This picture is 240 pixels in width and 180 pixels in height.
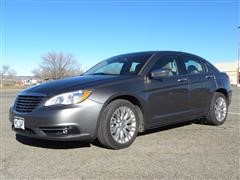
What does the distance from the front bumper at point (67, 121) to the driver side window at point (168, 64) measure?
5.23 ft

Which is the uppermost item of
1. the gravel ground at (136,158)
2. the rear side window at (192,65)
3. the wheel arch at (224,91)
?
the rear side window at (192,65)

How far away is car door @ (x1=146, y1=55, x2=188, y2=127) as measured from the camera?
5.81m

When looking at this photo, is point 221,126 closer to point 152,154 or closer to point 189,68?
point 189,68

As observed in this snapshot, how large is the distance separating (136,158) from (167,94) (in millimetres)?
1648

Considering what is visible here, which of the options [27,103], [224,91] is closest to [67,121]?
[27,103]

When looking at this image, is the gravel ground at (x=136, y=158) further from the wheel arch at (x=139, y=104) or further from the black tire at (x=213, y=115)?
the black tire at (x=213, y=115)

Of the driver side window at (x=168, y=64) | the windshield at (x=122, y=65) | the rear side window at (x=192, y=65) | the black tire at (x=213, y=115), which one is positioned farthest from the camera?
the black tire at (x=213, y=115)

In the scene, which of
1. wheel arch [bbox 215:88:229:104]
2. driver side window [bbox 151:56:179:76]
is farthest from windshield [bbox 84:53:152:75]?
wheel arch [bbox 215:88:229:104]

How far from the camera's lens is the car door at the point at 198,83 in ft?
21.7

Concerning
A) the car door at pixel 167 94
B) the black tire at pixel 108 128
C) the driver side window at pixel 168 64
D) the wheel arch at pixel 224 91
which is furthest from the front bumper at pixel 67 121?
the wheel arch at pixel 224 91

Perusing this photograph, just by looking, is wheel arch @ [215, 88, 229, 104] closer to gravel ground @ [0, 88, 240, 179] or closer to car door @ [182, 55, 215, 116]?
car door @ [182, 55, 215, 116]

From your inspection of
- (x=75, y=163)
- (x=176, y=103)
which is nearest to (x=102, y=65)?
(x=176, y=103)

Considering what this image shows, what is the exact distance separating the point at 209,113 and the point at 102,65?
2.39 m

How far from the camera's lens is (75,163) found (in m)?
4.59
